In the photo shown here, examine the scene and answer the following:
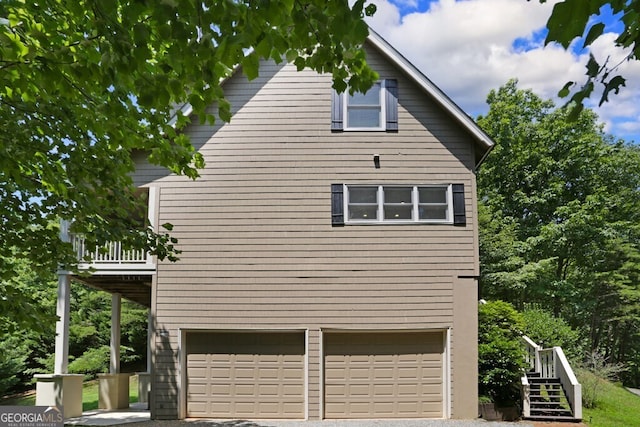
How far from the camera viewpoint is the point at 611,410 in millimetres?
14648

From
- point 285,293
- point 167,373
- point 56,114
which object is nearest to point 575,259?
point 285,293

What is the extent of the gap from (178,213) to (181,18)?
11.2 meters

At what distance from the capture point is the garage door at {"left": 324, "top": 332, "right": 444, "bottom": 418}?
13742mm

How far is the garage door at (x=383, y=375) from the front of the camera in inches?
541

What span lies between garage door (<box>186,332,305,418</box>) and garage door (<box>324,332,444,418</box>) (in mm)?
767

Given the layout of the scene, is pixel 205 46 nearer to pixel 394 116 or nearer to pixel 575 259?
pixel 394 116

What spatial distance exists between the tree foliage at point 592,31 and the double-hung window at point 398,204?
1126 cm

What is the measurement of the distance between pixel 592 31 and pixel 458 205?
1180 centimetres

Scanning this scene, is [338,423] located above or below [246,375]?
below

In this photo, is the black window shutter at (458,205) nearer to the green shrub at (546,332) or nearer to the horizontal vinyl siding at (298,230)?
the horizontal vinyl siding at (298,230)

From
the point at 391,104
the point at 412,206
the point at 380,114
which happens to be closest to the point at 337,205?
the point at 412,206

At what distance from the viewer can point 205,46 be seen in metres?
3.58

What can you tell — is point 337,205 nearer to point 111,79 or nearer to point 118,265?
point 118,265

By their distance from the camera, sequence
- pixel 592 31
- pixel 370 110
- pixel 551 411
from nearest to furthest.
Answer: pixel 592 31
pixel 551 411
pixel 370 110
